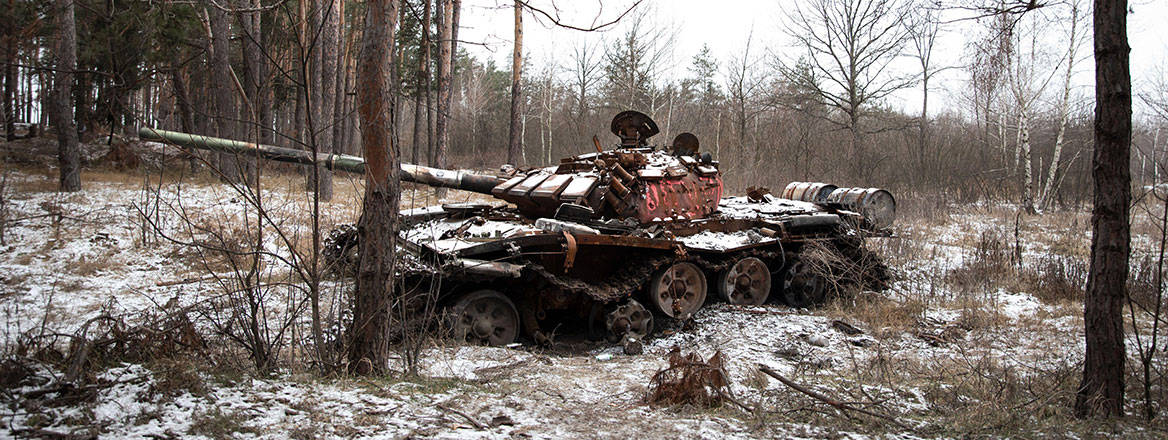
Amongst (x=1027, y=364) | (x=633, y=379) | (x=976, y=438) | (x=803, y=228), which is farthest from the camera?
(x=803, y=228)

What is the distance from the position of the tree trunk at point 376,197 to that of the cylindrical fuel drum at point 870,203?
805cm

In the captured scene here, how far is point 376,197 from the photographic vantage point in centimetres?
426

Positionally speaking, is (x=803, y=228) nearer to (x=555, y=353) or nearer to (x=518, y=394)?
(x=555, y=353)

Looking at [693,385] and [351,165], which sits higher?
[351,165]

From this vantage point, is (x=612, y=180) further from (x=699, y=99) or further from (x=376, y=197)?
(x=699, y=99)

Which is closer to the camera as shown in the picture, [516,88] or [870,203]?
[870,203]

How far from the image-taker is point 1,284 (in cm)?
739

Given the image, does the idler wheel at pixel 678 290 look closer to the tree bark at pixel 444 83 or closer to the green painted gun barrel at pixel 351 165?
the green painted gun barrel at pixel 351 165

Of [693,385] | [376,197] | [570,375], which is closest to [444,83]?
[570,375]

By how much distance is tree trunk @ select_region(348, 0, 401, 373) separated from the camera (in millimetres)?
4227

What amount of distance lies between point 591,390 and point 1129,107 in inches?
146

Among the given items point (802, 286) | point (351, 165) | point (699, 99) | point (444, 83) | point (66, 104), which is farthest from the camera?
point (699, 99)

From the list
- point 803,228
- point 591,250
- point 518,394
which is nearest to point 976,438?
point 518,394

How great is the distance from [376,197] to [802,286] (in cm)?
711
